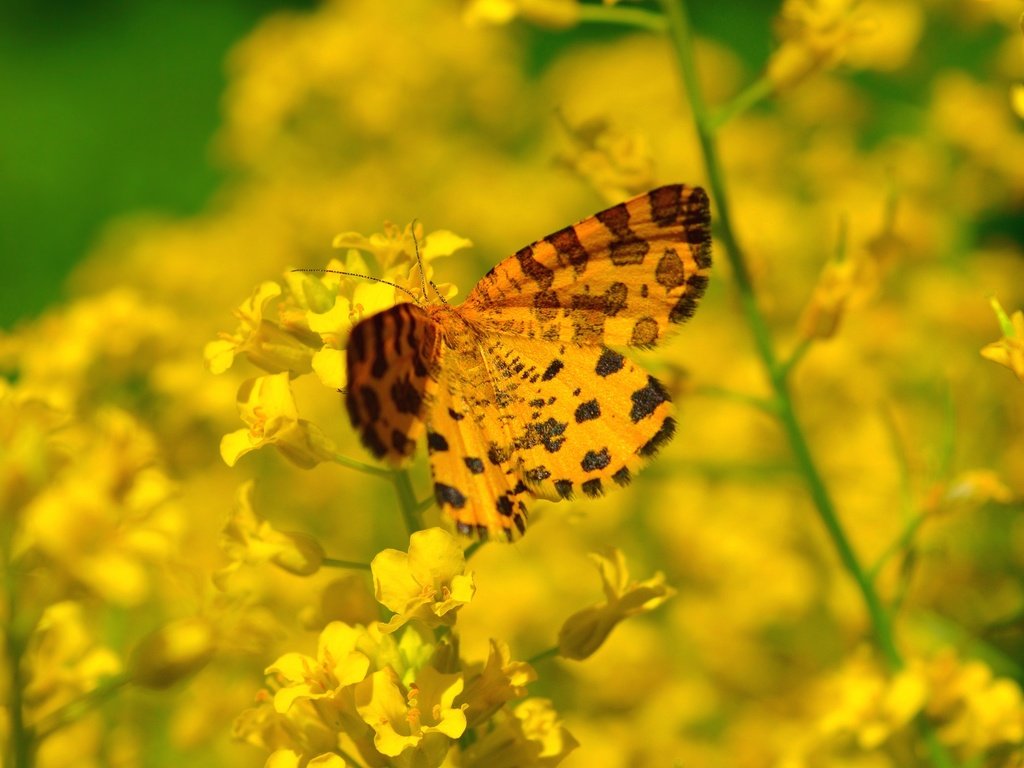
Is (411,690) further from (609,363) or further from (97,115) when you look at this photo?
(97,115)

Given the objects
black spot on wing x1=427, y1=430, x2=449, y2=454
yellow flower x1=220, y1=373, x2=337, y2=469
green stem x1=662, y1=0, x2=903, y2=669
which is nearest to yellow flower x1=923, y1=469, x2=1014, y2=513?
green stem x1=662, y1=0, x2=903, y2=669

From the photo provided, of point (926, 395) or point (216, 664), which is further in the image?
point (926, 395)

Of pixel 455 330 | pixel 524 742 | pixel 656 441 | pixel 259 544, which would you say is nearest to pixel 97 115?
pixel 455 330

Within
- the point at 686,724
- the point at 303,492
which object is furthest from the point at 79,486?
the point at 303,492

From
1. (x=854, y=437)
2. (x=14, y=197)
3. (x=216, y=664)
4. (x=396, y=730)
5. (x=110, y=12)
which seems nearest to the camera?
(x=396, y=730)

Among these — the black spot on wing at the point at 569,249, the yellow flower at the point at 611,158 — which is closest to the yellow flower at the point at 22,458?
the black spot on wing at the point at 569,249

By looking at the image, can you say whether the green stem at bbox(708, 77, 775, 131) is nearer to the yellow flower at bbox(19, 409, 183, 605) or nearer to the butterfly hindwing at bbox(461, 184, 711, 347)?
the butterfly hindwing at bbox(461, 184, 711, 347)

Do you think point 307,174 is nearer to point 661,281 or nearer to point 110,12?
point 661,281

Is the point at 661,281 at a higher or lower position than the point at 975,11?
lower
